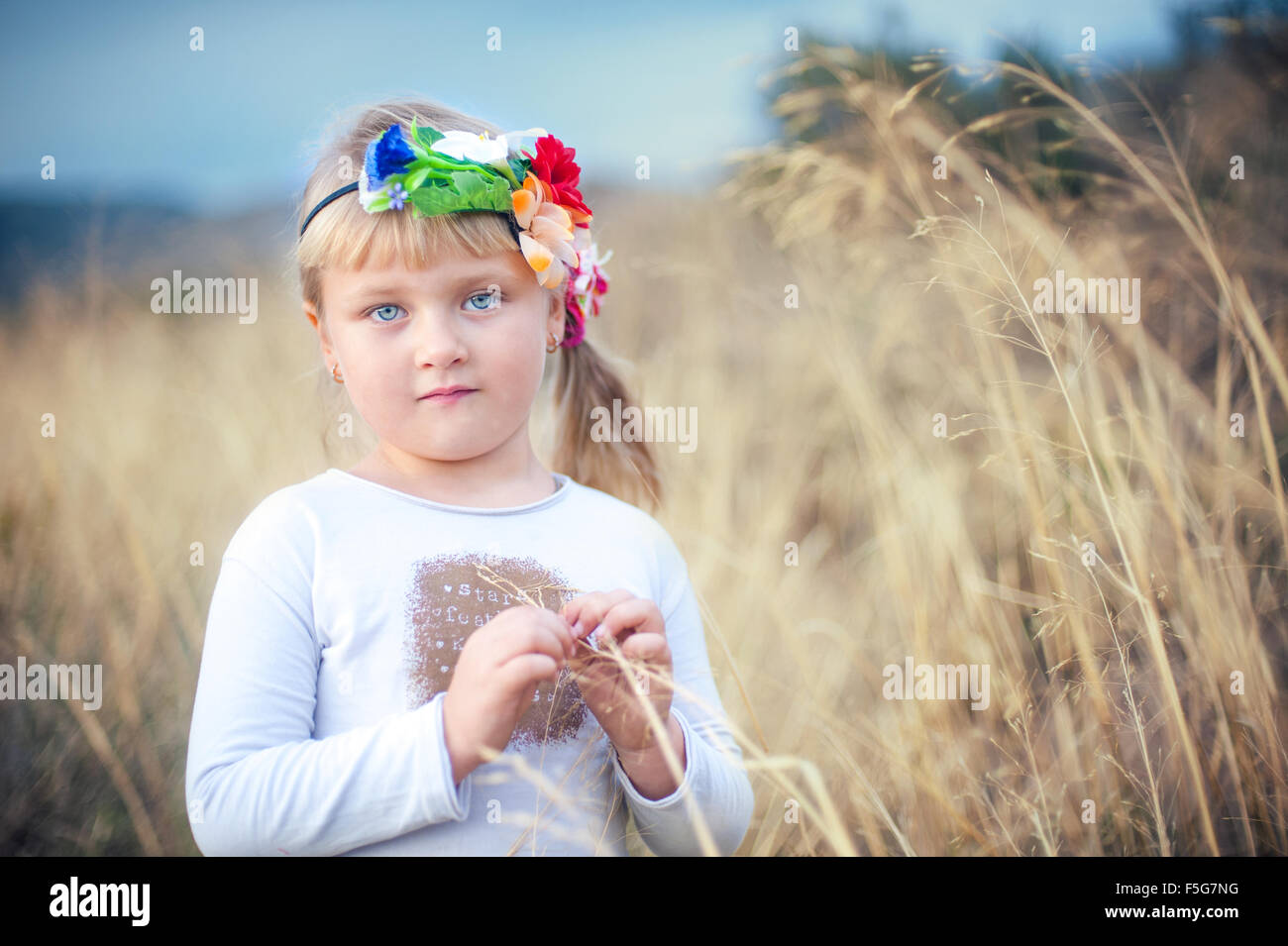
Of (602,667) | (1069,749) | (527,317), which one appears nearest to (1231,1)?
(1069,749)

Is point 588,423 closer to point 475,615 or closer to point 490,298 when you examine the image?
point 490,298

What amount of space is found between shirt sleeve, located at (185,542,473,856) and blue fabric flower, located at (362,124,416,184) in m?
0.59

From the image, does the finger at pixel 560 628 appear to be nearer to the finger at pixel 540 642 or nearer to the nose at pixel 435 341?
the finger at pixel 540 642

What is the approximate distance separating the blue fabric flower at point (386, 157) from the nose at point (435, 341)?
21 centimetres

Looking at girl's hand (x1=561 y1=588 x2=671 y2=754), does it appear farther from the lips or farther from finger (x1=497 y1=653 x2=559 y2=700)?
the lips

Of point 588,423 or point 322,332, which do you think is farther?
point 588,423

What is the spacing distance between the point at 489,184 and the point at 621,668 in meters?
0.73

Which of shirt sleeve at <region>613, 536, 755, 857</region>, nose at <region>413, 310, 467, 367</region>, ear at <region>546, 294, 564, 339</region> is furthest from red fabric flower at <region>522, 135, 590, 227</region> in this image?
shirt sleeve at <region>613, 536, 755, 857</region>

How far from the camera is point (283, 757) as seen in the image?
127 cm

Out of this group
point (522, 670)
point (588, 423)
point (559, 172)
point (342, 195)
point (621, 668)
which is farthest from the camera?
point (588, 423)

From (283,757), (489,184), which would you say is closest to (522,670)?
(283,757)

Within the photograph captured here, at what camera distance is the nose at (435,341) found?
136 centimetres

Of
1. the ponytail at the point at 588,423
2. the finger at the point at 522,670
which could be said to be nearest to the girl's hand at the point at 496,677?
the finger at the point at 522,670

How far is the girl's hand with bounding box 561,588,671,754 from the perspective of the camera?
1.30m
